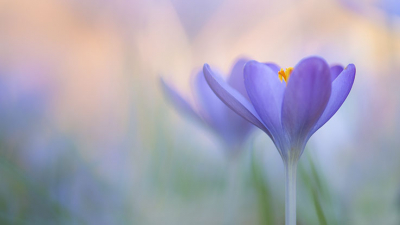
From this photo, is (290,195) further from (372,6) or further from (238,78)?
(372,6)

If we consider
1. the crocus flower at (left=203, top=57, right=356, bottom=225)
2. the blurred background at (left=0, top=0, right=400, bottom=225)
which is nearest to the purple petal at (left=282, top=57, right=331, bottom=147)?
the crocus flower at (left=203, top=57, right=356, bottom=225)

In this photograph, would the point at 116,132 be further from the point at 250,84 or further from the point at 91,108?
the point at 250,84

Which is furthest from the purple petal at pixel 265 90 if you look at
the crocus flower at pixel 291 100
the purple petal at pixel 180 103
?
the purple petal at pixel 180 103

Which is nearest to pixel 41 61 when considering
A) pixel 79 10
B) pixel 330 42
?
pixel 79 10

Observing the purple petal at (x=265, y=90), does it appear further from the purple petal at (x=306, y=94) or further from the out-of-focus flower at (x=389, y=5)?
the out-of-focus flower at (x=389, y=5)

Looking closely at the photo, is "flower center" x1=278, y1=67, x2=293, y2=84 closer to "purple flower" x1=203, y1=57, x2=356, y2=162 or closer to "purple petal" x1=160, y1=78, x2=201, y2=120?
"purple flower" x1=203, y1=57, x2=356, y2=162

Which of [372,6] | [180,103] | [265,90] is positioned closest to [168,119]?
[180,103]
